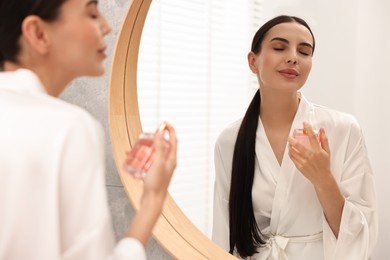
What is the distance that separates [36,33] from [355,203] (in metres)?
0.57

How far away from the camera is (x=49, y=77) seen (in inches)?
22.6

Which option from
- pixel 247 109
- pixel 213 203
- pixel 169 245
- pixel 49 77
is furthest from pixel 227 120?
pixel 49 77

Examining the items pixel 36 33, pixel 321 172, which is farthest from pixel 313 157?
pixel 36 33

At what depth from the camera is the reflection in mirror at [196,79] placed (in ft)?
2.98

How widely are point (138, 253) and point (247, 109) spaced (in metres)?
0.45

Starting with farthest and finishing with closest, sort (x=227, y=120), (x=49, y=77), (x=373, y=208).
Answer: (x=227, y=120)
(x=373, y=208)
(x=49, y=77)

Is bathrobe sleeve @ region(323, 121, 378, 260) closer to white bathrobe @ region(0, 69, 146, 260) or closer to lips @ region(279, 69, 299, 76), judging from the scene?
lips @ region(279, 69, 299, 76)

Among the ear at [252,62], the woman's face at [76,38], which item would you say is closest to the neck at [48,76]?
the woman's face at [76,38]

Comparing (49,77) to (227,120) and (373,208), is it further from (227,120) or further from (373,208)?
(373,208)

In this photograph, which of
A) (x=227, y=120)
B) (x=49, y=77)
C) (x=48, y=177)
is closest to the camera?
(x=48, y=177)

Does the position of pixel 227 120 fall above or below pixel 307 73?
below

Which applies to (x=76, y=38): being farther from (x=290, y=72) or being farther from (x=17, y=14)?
(x=290, y=72)

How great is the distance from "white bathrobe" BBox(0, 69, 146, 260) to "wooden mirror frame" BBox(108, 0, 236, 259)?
485mm

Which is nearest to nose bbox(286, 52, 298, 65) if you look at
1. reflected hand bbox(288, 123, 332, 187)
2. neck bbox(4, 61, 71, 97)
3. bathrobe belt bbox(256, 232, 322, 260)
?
reflected hand bbox(288, 123, 332, 187)
